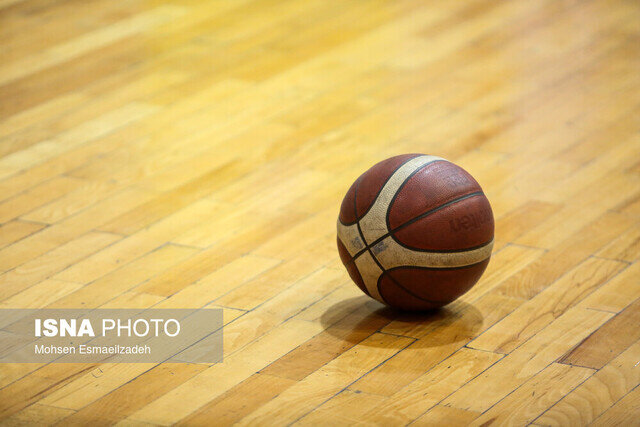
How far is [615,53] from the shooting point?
190 inches

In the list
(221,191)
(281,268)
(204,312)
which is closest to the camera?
(204,312)

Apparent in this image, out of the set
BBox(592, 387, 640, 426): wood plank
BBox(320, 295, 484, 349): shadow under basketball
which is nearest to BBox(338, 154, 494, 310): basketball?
BBox(320, 295, 484, 349): shadow under basketball

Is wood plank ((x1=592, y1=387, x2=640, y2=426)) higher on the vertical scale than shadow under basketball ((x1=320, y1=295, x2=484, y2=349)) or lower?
lower

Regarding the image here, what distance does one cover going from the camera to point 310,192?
361cm

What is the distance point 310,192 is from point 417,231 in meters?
1.12

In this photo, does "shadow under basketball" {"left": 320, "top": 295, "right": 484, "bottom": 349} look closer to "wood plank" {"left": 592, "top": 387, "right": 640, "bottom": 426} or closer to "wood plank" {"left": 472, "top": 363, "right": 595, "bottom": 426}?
"wood plank" {"left": 472, "top": 363, "right": 595, "bottom": 426}

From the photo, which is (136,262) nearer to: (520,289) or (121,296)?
(121,296)

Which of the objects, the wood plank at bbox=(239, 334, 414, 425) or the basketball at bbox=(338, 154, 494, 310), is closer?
the wood plank at bbox=(239, 334, 414, 425)

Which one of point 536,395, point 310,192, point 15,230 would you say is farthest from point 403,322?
point 15,230

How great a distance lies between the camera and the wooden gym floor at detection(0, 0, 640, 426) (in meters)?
2.46

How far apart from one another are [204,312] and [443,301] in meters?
0.68

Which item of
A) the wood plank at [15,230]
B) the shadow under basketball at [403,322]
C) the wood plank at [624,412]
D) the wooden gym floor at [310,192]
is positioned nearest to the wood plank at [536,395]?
the wooden gym floor at [310,192]

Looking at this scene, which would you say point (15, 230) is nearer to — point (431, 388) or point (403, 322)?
point (403, 322)

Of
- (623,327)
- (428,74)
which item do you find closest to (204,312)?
(623,327)
